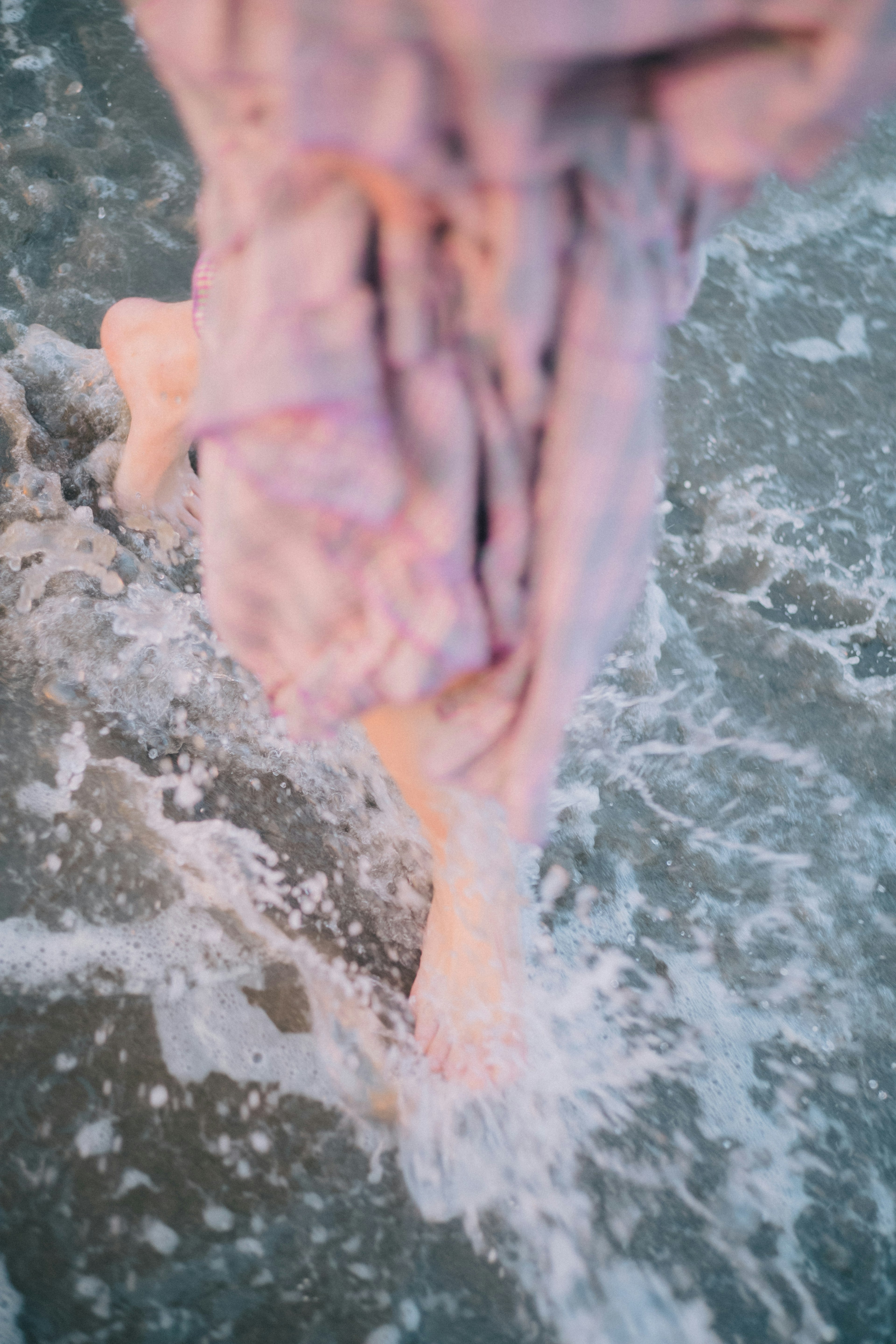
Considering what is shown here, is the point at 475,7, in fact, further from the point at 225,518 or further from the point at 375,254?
the point at 225,518

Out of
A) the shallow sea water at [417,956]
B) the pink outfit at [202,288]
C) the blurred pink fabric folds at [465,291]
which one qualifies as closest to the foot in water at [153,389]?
the shallow sea water at [417,956]

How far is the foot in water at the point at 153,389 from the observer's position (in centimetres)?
148

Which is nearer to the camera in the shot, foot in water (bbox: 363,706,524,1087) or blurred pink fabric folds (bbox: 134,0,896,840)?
blurred pink fabric folds (bbox: 134,0,896,840)

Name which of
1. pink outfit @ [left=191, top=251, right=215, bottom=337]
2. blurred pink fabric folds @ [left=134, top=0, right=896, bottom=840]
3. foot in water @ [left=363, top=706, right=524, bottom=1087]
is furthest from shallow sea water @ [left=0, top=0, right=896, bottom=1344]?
pink outfit @ [left=191, top=251, right=215, bottom=337]

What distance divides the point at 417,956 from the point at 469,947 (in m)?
0.22

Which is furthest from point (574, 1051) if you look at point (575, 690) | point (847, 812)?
point (575, 690)

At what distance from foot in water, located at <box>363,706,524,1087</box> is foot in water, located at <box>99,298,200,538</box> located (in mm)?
823

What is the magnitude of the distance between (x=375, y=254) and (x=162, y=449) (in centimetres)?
117

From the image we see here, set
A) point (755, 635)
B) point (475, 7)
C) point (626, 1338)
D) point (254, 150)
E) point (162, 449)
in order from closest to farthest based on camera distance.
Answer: point (475, 7) < point (254, 150) < point (626, 1338) < point (162, 449) < point (755, 635)

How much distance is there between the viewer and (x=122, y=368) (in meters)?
1.54

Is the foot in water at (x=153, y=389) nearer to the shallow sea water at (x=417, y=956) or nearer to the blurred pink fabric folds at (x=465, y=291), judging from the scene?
the shallow sea water at (x=417, y=956)

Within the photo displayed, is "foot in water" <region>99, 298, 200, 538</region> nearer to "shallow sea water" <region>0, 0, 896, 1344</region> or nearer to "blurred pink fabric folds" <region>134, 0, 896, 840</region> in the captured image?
"shallow sea water" <region>0, 0, 896, 1344</region>

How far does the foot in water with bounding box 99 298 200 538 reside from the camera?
1480 mm

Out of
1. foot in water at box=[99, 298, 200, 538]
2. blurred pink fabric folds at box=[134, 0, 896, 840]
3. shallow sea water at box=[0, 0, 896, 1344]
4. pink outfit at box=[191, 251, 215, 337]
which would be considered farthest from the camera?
foot in water at box=[99, 298, 200, 538]
